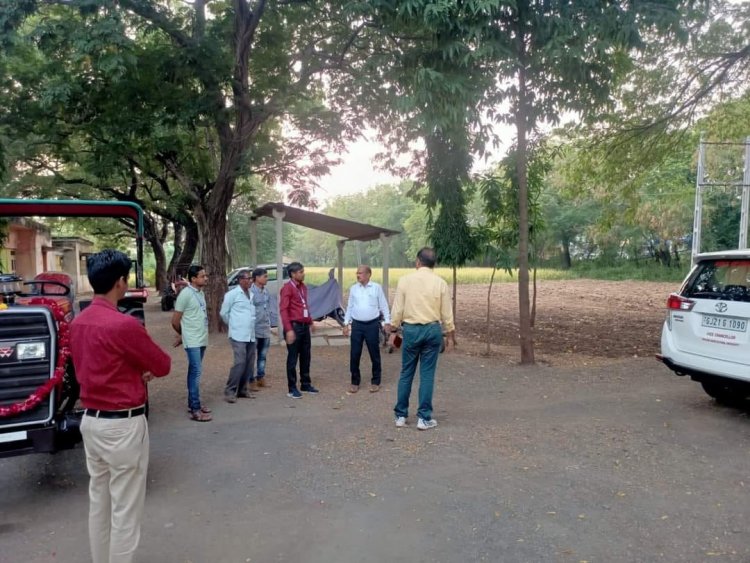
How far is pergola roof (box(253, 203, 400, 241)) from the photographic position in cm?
1105

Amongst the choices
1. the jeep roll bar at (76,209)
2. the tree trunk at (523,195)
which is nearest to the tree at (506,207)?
the tree trunk at (523,195)

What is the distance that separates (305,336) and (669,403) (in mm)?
4375

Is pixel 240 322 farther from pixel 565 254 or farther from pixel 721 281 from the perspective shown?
pixel 565 254

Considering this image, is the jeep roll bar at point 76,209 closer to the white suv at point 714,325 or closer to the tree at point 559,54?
the tree at point 559,54

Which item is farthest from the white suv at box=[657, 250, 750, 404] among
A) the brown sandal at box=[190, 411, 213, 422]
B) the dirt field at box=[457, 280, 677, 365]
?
the brown sandal at box=[190, 411, 213, 422]

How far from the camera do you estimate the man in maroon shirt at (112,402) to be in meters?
2.90

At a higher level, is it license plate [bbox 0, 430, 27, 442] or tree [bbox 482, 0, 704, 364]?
tree [bbox 482, 0, 704, 364]

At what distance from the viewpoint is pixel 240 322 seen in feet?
21.9

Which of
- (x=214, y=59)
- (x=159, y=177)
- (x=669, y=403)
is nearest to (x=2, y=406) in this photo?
(x=669, y=403)

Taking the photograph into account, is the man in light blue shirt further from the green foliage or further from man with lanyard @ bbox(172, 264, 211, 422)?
the green foliage

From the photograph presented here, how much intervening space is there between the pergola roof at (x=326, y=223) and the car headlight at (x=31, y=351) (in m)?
6.91

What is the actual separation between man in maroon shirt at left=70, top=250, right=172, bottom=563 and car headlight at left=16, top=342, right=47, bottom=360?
1385 millimetres

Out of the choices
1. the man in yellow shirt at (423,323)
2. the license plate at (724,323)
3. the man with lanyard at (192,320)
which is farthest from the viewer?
the man with lanyard at (192,320)

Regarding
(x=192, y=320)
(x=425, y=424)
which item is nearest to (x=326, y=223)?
(x=192, y=320)
